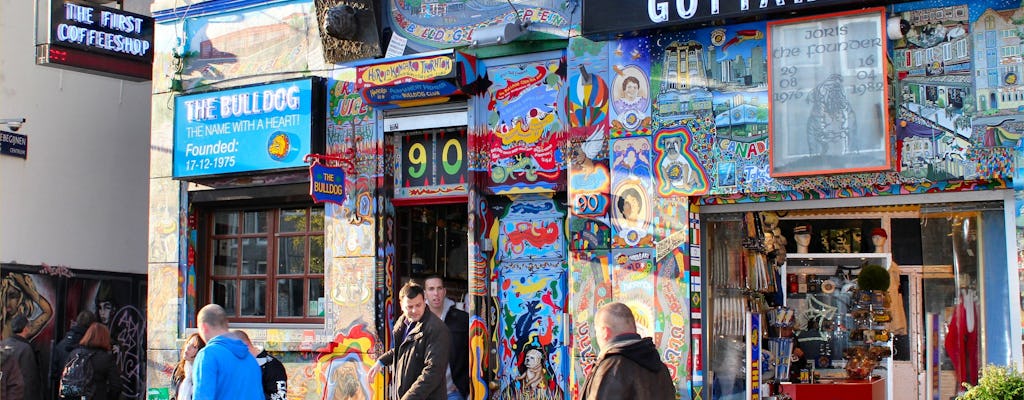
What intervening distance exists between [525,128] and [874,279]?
3986 mm

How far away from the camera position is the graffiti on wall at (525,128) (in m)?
11.2

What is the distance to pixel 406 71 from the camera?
37.9 ft

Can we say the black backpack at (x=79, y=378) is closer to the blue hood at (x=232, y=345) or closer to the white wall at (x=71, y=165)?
the white wall at (x=71, y=165)

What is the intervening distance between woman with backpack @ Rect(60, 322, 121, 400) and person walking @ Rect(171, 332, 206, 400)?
3.24 meters

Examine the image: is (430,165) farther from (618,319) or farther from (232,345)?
(618,319)

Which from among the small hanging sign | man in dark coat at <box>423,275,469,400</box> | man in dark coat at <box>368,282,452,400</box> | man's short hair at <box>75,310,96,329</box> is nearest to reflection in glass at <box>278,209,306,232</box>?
the small hanging sign

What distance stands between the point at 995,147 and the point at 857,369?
3723 mm

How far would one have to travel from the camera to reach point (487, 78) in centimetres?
1158

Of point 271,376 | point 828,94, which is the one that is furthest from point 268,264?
point 828,94

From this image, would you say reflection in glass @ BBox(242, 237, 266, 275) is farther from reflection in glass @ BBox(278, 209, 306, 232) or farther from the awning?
the awning

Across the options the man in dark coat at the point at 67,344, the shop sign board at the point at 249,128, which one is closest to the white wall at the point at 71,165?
the man in dark coat at the point at 67,344

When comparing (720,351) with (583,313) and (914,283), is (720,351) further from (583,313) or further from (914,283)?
(914,283)

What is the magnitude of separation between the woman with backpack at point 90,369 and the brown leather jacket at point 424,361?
18.3 ft

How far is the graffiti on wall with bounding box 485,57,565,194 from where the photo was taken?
36.6 feet
